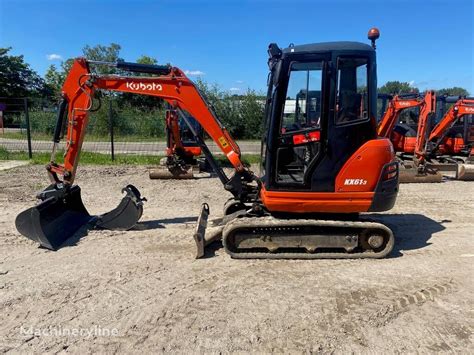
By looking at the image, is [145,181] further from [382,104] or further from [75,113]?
[382,104]

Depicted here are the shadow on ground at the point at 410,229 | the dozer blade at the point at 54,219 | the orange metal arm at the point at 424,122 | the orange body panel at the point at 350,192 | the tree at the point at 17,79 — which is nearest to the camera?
the orange body panel at the point at 350,192

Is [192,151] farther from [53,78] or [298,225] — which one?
[53,78]

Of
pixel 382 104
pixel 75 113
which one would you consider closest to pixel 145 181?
pixel 75 113

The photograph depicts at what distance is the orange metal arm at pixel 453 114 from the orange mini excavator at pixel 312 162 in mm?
8022

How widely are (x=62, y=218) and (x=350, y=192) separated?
3976 millimetres

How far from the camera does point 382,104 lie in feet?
46.9

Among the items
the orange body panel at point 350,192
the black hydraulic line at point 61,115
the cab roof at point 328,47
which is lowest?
the orange body panel at point 350,192

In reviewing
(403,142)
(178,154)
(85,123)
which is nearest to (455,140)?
(403,142)

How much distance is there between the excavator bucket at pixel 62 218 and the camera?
519 cm

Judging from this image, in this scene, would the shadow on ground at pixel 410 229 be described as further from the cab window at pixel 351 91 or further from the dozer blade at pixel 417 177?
the dozer blade at pixel 417 177

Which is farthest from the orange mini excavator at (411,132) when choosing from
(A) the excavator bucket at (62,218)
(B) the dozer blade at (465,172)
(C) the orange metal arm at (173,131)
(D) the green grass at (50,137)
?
(D) the green grass at (50,137)

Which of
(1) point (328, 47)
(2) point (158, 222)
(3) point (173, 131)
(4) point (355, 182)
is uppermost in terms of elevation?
(1) point (328, 47)

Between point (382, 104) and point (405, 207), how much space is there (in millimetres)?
7471

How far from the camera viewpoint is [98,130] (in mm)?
17922
